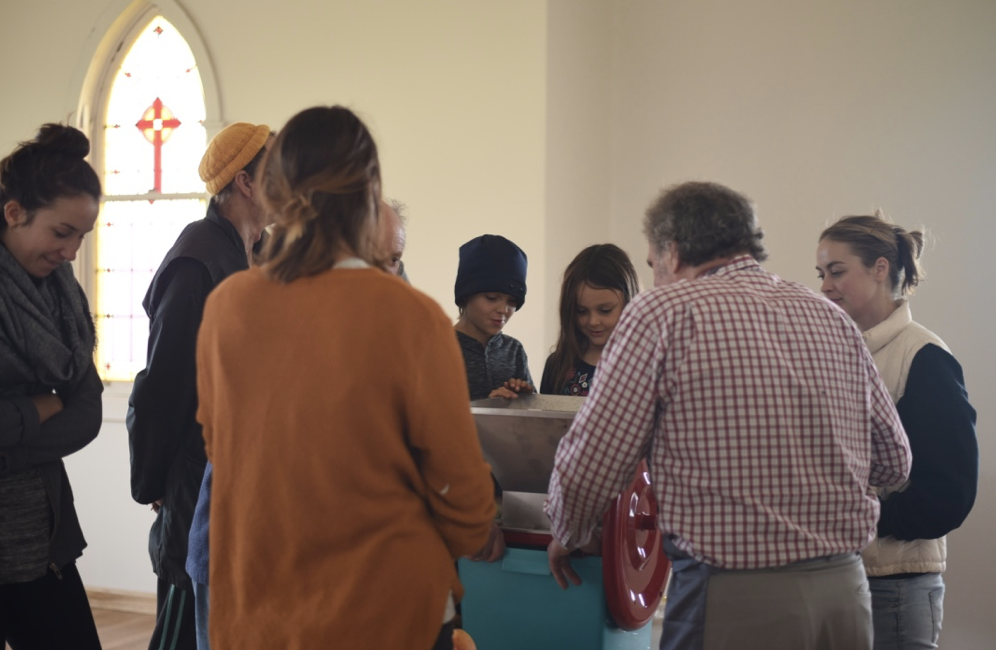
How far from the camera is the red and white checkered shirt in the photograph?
4.88 ft

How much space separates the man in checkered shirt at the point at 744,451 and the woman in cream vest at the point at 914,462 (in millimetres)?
466

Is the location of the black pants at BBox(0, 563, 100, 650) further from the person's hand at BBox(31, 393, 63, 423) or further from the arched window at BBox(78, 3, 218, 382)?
the arched window at BBox(78, 3, 218, 382)

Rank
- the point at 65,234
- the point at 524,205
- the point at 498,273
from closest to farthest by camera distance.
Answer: the point at 65,234 → the point at 498,273 → the point at 524,205

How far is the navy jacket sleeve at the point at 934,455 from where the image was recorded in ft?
6.43

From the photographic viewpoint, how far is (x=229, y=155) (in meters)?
2.11

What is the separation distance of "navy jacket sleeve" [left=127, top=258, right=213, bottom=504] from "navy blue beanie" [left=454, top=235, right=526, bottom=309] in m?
0.81

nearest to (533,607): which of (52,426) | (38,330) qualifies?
(52,426)

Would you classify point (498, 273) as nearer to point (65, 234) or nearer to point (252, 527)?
point (65, 234)

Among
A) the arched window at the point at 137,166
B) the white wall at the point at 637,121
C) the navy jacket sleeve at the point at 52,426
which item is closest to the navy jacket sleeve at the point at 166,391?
the navy jacket sleeve at the point at 52,426

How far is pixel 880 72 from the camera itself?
13.5ft

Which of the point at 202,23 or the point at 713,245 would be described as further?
the point at 202,23

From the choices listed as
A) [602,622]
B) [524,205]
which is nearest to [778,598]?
[602,622]

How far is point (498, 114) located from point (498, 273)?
5.57ft

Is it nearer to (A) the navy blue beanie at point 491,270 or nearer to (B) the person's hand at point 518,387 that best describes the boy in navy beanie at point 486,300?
(A) the navy blue beanie at point 491,270
